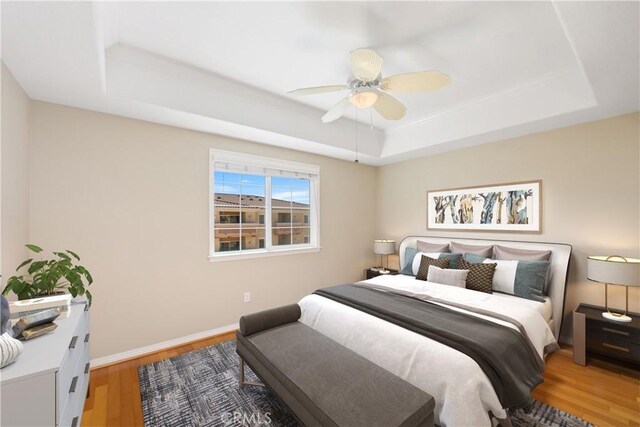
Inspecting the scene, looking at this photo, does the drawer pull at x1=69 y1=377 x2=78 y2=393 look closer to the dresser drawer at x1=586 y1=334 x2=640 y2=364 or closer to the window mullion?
the window mullion

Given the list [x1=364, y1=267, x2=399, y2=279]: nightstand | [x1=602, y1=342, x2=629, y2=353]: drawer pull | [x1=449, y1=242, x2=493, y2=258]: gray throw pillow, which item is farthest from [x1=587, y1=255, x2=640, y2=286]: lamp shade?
[x1=364, y1=267, x2=399, y2=279]: nightstand

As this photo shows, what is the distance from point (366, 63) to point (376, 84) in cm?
32

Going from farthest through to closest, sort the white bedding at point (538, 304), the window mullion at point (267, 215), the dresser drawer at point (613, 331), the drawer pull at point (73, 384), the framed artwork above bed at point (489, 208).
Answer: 1. the window mullion at point (267, 215)
2. the framed artwork above bed at point (489, 208)
3. the white bedding at point (538, 304)
4. the dresser drawer at point (613, 331)
5. the drawer pull at point (73, 384)

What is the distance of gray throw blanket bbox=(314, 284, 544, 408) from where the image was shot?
5.01ft

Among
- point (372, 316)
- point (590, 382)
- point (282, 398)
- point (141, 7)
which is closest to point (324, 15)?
point (141, 7)

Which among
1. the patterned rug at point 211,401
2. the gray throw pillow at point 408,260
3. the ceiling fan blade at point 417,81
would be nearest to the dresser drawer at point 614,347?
the patterned rug at point 211,401

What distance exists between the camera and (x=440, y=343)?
5.48 feet

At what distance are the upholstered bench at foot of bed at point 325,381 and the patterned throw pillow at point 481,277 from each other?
5.73 feet

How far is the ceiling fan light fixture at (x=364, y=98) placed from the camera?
2.06 m

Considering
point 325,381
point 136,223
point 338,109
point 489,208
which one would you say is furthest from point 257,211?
point 489,208

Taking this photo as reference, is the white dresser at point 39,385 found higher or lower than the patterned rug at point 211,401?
higher

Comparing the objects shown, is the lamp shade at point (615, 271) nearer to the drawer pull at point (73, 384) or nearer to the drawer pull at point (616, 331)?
the drawer pull at point (616, 331)

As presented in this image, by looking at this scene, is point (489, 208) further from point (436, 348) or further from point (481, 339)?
point (436, 348)

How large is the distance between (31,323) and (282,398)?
4.53ft
